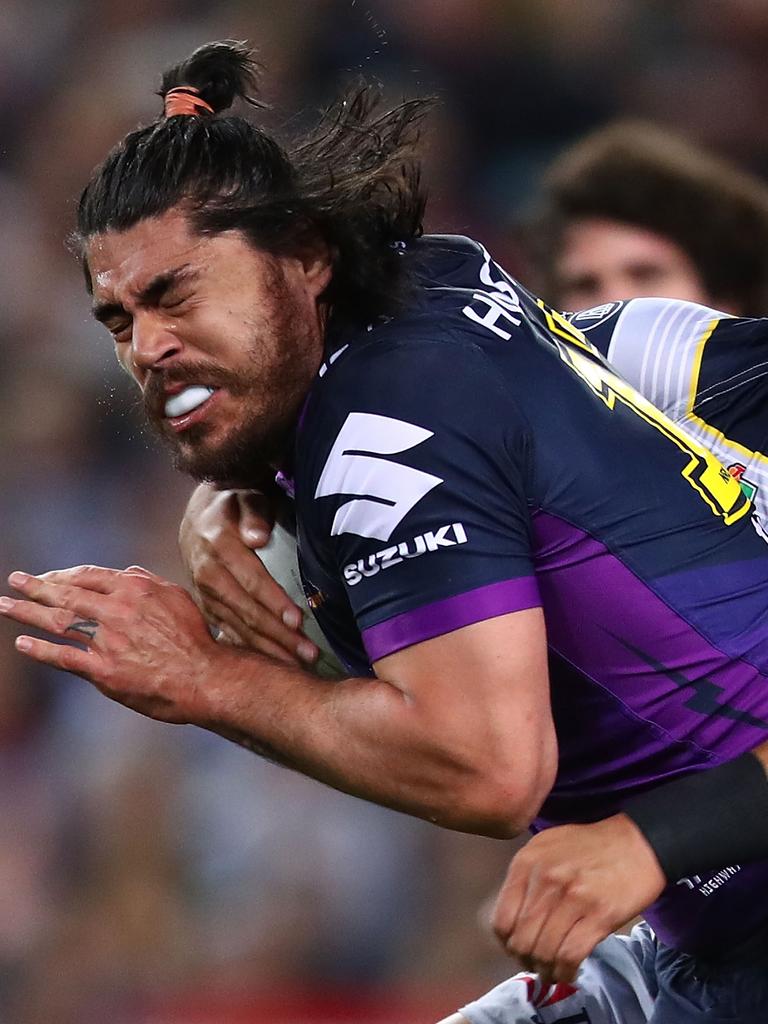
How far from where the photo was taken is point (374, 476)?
212 centimetres

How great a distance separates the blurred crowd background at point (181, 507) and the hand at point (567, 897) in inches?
→ 112

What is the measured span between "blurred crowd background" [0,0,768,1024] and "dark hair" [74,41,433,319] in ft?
6.11

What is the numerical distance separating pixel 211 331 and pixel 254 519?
0.53m

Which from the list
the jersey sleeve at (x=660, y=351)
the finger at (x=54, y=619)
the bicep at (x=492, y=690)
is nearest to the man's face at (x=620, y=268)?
the jersey sleeve at (x=660, y=351)

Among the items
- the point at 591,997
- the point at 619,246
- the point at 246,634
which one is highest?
the point at 619,246

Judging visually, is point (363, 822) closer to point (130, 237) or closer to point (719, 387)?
point (719, 387)

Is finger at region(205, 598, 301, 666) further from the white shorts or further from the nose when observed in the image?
the white shorts

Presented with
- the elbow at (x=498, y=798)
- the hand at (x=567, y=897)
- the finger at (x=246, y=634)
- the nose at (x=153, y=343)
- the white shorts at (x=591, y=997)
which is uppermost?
the nose at (x=153, y=343)

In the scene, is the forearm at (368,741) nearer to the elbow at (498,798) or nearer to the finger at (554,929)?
the elbow at (498,798)

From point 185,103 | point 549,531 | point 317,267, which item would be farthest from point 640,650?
point 185,103

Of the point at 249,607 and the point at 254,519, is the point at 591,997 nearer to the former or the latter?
the point at 249,607

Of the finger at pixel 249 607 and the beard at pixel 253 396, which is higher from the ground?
the beard at pixel 253 396

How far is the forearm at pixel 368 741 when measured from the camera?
208 centimetres

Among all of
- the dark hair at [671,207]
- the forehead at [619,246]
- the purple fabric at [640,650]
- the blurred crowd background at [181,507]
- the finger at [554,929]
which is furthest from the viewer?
the blurred crowd background at [181,507]
